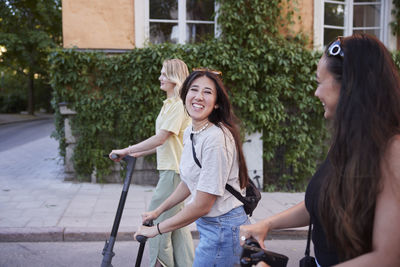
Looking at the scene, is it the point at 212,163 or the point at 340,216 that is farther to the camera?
the point at 212,163

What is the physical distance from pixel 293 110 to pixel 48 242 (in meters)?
5.37

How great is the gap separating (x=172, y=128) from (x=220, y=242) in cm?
153

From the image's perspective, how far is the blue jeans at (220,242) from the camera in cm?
214

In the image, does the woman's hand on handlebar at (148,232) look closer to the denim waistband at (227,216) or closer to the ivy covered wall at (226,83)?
the denim waistband at (227,216)

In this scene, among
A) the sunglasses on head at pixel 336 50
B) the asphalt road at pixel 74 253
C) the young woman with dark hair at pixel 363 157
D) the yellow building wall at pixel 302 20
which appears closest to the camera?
the young woman with dark hair at pixel 363 157

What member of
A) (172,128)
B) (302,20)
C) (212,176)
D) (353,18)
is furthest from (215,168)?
(353,18)

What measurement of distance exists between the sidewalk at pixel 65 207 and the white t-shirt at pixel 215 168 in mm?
3131

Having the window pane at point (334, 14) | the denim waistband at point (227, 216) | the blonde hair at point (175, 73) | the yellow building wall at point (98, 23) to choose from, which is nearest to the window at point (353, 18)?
the window pane at point (334, 14)

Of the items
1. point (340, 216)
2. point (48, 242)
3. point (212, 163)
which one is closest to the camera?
point (340, 216)

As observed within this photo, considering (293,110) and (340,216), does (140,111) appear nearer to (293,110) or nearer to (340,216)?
(293,110)

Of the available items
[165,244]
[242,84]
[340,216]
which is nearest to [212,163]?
[340,216]

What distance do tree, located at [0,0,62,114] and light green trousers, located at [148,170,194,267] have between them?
22573 mm

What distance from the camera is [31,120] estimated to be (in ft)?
94.0

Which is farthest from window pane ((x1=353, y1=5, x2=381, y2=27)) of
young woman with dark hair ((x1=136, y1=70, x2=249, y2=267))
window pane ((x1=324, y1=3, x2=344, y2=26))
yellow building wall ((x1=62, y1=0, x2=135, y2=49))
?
young woman with dark hair ((x1=136, y1=70, x2=249, y2=267))
